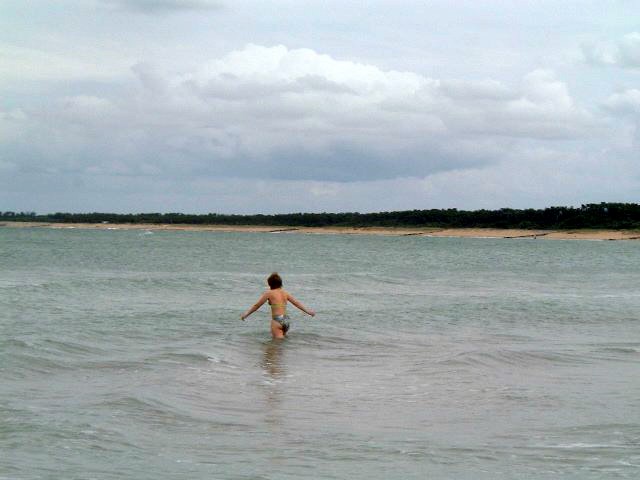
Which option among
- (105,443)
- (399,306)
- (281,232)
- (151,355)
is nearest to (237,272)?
(399,306)

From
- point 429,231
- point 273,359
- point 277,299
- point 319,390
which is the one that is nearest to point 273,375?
point 319,390

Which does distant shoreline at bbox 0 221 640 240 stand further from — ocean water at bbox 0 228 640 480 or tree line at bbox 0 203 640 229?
ocean water at bbox 0 228 640 480

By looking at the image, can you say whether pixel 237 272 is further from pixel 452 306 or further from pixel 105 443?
pixel 105 443

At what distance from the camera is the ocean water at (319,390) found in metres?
8.16

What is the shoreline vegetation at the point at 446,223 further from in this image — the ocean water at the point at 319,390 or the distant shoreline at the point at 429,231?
the ocean water at the point at 319,390

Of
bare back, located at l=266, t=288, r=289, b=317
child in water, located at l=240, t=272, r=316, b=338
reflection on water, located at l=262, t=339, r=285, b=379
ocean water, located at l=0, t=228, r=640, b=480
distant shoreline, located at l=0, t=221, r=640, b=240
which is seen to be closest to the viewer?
ocean water, located at l=0, t=228, r=640, b=480

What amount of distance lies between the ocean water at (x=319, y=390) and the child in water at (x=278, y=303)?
30 centimetres

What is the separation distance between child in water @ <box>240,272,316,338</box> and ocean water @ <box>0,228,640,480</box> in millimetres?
303

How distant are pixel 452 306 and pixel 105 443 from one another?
1853cm

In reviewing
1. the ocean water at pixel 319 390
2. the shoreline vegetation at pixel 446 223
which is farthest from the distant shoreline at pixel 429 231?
the ocean water at pixel 319 390

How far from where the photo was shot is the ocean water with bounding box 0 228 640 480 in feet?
26.8

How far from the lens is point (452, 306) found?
1028 inches

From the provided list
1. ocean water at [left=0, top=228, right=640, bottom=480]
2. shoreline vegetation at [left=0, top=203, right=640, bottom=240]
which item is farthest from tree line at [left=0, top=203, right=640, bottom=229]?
ocean water at [left=0, top=228, right=640, bottom=480]

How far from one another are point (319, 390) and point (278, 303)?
5.57 m
